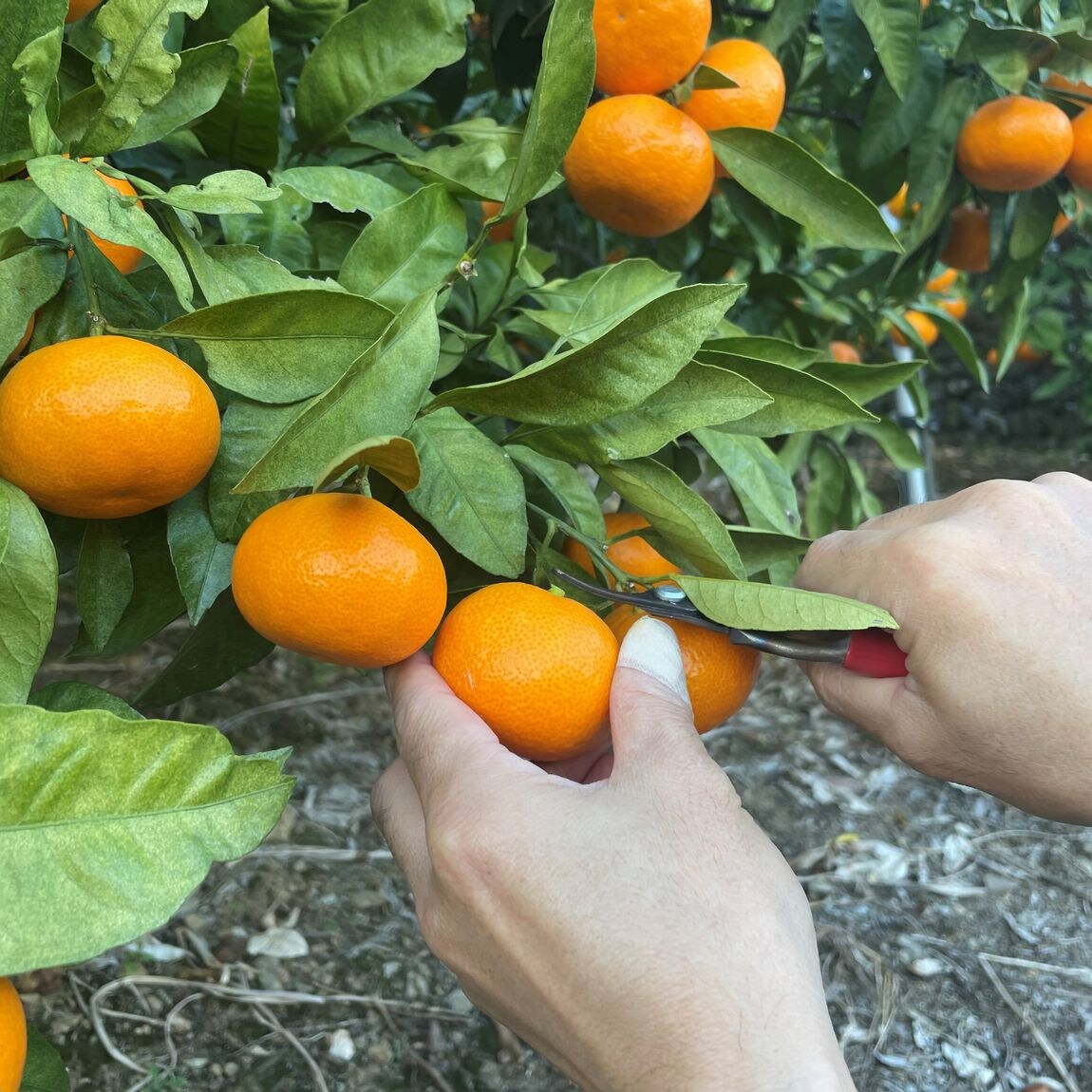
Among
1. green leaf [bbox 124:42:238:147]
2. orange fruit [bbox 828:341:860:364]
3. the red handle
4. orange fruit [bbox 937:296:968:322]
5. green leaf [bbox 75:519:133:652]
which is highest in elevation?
green leaf [bbox 124:42:238:147]

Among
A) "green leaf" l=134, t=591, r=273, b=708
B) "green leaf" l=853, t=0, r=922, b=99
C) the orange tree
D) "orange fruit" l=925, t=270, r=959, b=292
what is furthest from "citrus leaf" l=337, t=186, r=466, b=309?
"orange fruit" l=925, t=270, r=959, b=292

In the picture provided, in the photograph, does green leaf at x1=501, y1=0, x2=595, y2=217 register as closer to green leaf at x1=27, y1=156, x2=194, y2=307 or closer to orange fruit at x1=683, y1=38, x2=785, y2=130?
green leaf at x1=27, y1=156, x2=194, y2=307

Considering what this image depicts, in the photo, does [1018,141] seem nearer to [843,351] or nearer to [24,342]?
[843,351]

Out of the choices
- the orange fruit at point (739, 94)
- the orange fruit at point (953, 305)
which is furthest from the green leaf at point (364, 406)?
the orange fruit at point (953, 305)

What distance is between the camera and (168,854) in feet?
1.45

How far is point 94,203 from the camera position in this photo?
47cm

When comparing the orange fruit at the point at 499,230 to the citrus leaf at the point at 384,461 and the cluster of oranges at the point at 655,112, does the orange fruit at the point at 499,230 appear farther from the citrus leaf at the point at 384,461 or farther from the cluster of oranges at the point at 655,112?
the citrus leaf at the point at 384,461

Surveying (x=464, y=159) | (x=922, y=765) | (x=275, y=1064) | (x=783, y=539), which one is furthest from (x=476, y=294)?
(x=275, y=1064)

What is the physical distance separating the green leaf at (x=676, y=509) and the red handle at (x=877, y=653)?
0.37 ft

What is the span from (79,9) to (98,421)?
0.33 metres

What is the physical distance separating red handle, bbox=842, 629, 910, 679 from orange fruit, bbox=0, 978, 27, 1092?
0.50m

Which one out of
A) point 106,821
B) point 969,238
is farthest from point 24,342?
point 969,238

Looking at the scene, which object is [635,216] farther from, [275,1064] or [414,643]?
[275,1064]

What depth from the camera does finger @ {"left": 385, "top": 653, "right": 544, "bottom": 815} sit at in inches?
22.0
